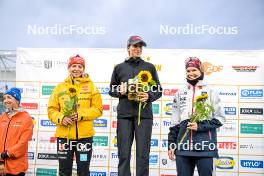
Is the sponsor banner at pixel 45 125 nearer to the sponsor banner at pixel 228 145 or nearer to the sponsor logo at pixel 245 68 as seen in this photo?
the sponsor banner at pixel 228 145

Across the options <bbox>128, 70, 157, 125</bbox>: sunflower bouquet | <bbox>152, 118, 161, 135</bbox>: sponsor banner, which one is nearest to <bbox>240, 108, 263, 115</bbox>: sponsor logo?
<bbox>152, 118, 161, 135</bbox>: sponsor banner

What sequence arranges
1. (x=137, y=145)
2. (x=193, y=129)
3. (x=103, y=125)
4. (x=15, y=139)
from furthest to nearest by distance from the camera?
(x=103, y=125) < (x=15, y=139) < (x=137, y=145) < (x=193, y=129)

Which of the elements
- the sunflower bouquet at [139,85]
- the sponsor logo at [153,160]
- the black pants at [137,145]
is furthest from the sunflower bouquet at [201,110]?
the sponsor logo at [153,160]

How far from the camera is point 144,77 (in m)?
3.52

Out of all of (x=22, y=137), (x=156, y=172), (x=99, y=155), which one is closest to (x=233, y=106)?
(x=156, y=172)

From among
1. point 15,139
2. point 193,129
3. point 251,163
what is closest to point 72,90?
point 15,139

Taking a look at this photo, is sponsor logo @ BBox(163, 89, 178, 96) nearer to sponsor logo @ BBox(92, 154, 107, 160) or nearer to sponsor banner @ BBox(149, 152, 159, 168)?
sponsor banner @ BBox(149, 152, 159, 168)

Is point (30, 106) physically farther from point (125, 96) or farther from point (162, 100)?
point (125, 96)

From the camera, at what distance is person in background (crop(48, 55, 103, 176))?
12.4ft

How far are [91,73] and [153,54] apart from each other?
3.48 ft

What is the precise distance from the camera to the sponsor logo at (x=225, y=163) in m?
5.98

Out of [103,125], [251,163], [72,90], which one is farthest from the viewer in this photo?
[103,125]

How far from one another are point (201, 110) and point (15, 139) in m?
2.09

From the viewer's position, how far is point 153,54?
241 inches
